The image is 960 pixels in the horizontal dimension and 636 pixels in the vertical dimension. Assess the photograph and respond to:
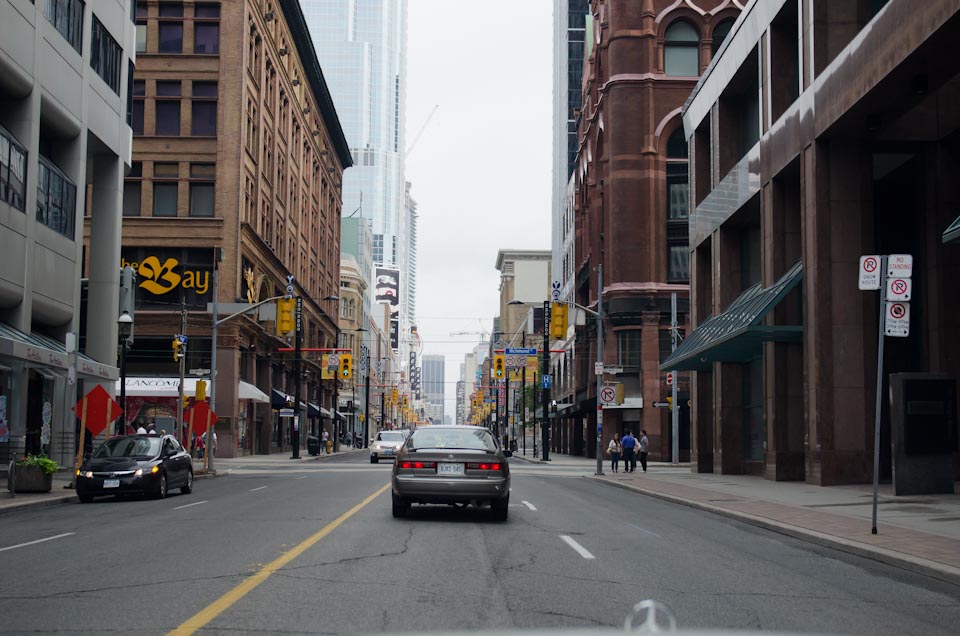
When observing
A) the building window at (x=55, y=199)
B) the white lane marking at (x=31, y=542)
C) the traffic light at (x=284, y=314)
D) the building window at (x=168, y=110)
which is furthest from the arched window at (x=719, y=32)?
the white lane marking at (x=31, y=542)

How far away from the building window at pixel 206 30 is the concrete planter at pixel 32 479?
36369 millimetres

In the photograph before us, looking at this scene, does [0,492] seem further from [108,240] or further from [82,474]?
[108,240]

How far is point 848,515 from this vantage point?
18016 mm

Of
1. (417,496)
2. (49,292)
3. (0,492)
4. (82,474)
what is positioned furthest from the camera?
(49,292)

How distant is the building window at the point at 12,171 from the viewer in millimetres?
29906

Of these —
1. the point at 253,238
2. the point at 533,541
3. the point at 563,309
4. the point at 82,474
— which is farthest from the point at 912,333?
the point at 253,238

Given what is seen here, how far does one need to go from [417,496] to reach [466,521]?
3.30ft

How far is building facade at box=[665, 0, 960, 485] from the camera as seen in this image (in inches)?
959

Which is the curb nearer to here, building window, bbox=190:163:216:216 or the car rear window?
the car rear window

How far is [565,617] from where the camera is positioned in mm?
8133

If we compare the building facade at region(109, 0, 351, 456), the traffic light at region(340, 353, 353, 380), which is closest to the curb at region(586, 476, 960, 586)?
the building facade at region(109, 0, 351, 456)

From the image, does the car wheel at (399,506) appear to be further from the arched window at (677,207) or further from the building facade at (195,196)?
the arched window at (677,207)

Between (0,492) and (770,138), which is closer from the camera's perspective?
(0,492)

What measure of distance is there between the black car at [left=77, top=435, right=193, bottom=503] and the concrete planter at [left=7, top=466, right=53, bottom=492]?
1.35 metres
